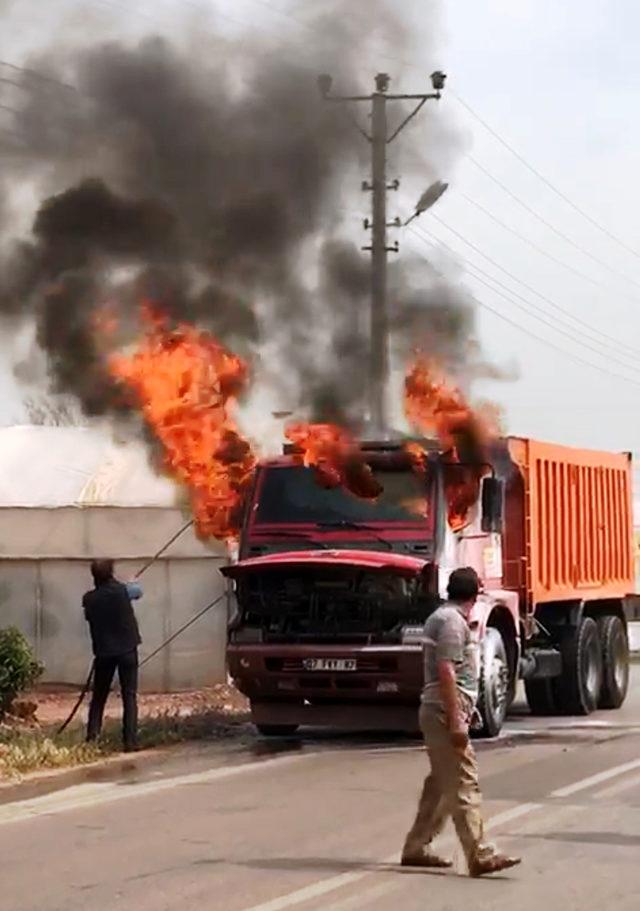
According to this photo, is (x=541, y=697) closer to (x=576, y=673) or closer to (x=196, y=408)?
(x=576, y=673)

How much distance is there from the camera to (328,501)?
15.9 m

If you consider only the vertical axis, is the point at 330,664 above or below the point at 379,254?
below

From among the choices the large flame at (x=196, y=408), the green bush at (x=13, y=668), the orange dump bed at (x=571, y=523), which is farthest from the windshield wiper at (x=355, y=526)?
the green bush at (x=13, y=668)

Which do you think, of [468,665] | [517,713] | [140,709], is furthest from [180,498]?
[468,665]

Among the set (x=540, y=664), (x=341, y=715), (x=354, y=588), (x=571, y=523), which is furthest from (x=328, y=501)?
(x=571, y=523)

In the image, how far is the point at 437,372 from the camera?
16.6 m

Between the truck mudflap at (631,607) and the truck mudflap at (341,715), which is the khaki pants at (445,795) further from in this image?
the truck mudflap at (631,607)

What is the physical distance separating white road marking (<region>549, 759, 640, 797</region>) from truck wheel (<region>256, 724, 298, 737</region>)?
142 inches

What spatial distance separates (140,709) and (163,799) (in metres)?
7.18

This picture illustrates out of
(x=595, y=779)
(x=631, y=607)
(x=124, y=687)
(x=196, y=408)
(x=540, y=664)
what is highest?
(x=196, y=408)

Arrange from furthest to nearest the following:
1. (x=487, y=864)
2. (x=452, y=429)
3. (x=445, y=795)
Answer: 1. (x=452, y=429)
2. (x=445, y=795)
3. (x=487, y=864)

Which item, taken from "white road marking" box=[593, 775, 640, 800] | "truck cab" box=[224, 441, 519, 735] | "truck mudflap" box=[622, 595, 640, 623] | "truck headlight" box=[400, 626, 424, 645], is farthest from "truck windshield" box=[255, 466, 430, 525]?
"truck mudflap" box=[622, 595, 640, 623]

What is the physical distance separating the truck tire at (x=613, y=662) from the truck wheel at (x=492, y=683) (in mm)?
4242

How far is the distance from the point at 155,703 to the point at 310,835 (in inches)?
392
